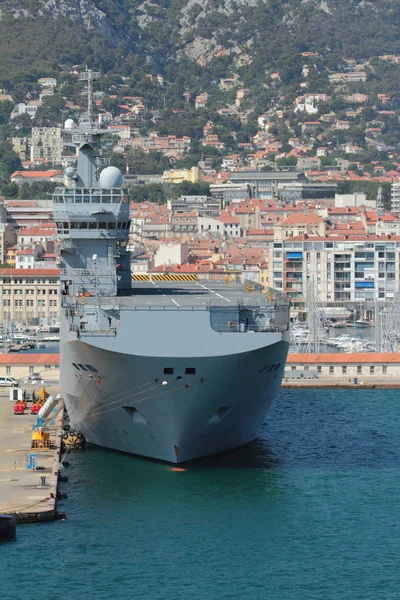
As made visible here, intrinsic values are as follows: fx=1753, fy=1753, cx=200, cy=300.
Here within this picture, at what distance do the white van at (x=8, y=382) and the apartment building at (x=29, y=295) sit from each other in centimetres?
4189

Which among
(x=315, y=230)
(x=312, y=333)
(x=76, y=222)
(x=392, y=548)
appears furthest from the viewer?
(x=315, y=230)

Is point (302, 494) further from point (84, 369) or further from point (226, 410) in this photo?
point (84, 369)

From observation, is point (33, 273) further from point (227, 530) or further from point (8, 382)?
point (227, 530)

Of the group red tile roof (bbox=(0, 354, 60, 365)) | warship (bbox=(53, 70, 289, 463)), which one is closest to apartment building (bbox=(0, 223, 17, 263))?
red tile roof (bbox=(0, 354, 60, 365))

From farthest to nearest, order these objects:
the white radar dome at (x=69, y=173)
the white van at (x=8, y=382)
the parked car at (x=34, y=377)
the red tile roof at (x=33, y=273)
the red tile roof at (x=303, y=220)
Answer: the red tile roof at (x=303, y=220), the red tile roof at (x=33, y=273), the parked car at (x=34, y=377), the white van at (x=8, y=382), the white radar dome at (x=69, y=173)

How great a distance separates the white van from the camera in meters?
66.0

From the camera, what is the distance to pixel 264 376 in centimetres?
4950

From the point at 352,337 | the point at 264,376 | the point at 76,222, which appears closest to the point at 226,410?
the point at 264,376

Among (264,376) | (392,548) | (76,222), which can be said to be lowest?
(392,548)

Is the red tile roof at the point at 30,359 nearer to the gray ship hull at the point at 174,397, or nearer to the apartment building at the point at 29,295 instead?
the gray ship hull at the point at 174,397

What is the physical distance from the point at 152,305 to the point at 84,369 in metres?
2.74

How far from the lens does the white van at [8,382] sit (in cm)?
6601

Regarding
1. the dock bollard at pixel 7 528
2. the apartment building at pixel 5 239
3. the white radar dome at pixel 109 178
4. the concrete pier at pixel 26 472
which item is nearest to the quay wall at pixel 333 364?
the concrete pier at pixel 26 472

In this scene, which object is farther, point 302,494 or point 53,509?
point 302,494
